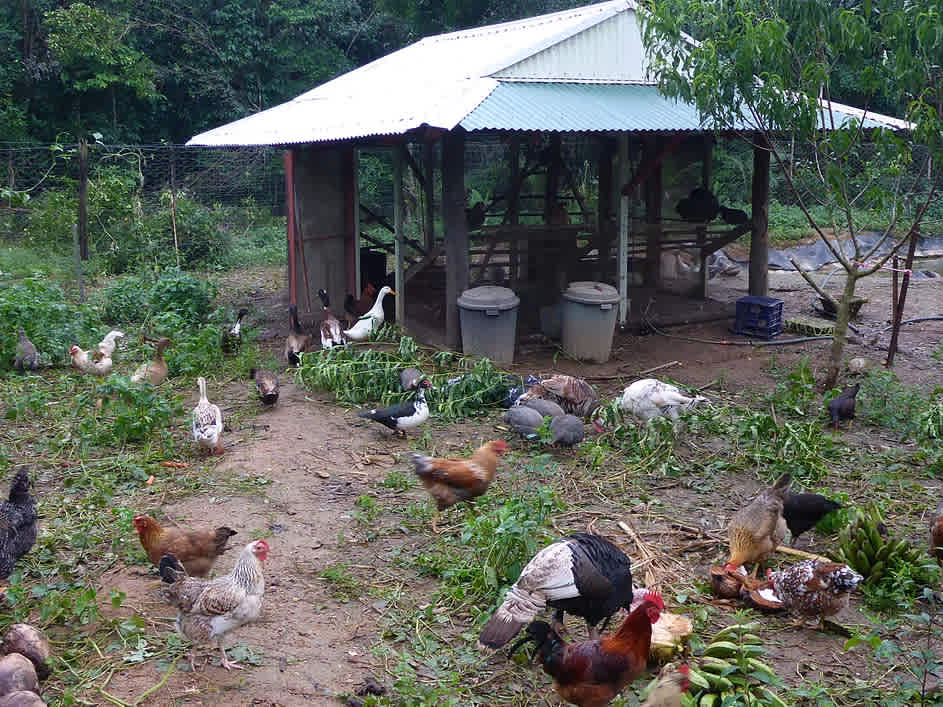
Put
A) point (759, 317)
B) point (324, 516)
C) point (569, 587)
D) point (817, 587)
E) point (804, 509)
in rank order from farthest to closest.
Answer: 1. point (759, 317)
2. point (324, 516)
3. point (804, 509)
4. point (817, 587)
5. point (569, 587)

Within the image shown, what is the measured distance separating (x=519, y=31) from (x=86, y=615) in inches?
428

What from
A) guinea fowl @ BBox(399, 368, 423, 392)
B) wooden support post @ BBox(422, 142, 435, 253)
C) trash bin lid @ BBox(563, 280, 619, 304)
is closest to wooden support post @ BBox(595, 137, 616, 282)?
trash bin lid @ BBox(563, 280, 619, 304)

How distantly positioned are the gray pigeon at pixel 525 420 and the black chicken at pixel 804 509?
238cm

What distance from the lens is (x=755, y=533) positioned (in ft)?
17.7

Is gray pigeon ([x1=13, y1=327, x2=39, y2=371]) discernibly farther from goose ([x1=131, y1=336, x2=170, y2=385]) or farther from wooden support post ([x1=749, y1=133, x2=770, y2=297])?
Result: wooden support post ([x1=749, y1=133, x2=770, y2=297])

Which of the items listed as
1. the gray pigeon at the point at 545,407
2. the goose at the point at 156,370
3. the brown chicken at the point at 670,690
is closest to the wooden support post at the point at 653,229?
the gray pigeon at the point at 545,407

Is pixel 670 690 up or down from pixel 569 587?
down

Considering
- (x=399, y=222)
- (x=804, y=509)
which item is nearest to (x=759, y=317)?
(x=399, y=222)

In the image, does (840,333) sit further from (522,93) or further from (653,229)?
(653,229)

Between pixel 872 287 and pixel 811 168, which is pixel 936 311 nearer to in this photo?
pixel 872 287

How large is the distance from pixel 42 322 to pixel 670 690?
917 centimetres

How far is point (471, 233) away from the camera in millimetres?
12250

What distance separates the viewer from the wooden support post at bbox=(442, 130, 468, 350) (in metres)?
10.3

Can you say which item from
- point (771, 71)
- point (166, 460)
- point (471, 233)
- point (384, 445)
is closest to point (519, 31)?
point (471, 233)
